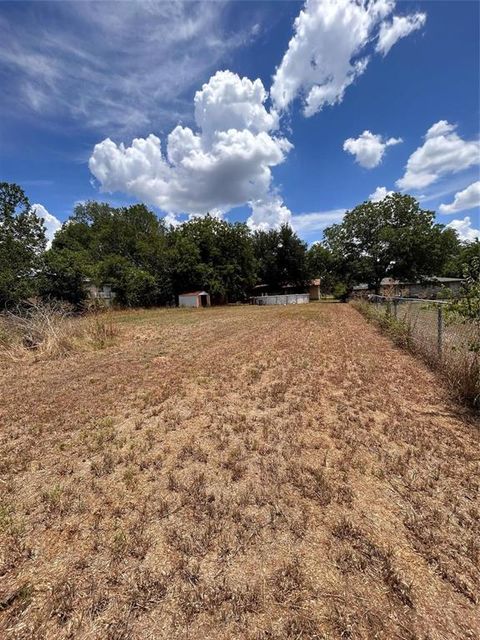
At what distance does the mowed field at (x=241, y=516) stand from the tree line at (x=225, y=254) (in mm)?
24154

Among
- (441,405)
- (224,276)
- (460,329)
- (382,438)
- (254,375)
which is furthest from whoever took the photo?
(224,276)

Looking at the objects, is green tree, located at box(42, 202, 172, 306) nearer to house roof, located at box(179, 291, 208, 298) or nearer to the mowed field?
house roof, located at box(179, 291, 208, 298)

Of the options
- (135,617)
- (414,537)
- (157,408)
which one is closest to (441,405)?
(414,537)

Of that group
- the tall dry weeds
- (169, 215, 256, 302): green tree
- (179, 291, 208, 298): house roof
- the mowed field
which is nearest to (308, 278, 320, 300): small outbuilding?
(169, 215, 256, 302): green tree

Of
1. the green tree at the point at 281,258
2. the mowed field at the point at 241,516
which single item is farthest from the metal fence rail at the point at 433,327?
the green tree at the point at 281,258

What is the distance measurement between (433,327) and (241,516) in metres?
6.05

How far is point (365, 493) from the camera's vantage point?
2.56m

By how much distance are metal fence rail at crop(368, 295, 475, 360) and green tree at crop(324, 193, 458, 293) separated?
25.8 metres

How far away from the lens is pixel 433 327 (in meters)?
6.55

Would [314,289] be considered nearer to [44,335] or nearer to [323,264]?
[323,264]

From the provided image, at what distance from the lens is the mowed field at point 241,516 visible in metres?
1.63

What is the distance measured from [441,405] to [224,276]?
31.0 metres

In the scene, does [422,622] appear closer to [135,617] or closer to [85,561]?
[135,617]

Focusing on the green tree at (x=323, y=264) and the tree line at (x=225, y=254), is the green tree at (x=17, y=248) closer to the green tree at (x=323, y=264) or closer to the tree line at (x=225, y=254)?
the tree line at (x=225, y=254)
